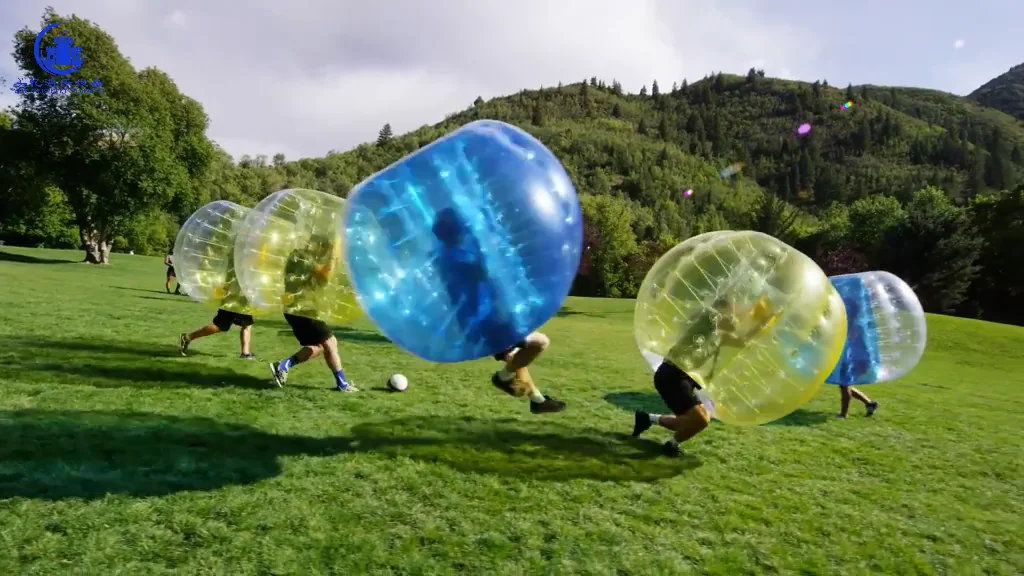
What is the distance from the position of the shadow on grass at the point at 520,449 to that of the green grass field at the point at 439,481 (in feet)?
0.11

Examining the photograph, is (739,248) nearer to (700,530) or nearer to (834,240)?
(700,530)

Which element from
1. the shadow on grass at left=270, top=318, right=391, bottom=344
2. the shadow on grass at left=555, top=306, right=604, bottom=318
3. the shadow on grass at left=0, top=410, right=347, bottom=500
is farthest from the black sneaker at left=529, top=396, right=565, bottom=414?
the shadow on grass at left=555, top=306, right=604, bottom=318

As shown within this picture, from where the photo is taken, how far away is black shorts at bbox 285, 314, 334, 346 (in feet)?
24.8

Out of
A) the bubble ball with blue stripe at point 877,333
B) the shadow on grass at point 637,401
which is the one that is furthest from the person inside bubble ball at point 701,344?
the bubble ball with blue stripe at point 877,333

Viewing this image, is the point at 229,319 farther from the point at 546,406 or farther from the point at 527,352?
the point at 527,352

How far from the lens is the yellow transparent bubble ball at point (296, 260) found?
6758 millimetres

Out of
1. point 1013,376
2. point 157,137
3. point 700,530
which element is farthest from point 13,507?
point 157,137

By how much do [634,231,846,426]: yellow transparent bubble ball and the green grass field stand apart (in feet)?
2.99

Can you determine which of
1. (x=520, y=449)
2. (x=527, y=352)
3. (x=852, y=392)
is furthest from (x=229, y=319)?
(x=852, y=392)

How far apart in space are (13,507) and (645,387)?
8710mm

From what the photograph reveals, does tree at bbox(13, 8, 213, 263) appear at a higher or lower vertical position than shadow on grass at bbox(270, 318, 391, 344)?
higher

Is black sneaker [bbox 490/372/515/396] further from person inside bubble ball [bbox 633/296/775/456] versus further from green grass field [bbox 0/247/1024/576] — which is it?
person inside bubble ball [bbox 633/296/775/456]

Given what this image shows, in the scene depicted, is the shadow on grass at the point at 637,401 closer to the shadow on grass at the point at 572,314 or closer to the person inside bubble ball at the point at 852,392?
the person inside bubble ball at the point at 852,392

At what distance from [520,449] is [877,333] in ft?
17.6
